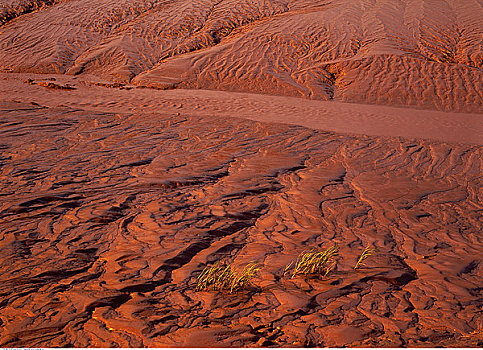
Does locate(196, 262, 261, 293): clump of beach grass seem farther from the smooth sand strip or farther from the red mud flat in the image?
the smooth sand strip

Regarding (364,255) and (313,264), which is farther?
(364,255)

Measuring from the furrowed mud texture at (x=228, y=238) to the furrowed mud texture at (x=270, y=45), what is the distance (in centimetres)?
433

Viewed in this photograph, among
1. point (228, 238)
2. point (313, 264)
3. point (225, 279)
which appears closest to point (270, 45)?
point (228, 238)

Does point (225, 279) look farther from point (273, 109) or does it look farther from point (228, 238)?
point (273, 109)

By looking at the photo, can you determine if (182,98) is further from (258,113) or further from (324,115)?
(324,115)

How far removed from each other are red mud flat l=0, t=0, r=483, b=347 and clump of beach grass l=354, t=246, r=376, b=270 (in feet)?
0.23

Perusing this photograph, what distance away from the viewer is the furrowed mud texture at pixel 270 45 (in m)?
10.5

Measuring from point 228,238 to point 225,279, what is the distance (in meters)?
0.74

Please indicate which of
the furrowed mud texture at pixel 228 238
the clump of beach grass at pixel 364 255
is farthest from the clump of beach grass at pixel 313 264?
the clump of beach grass at pixel 364 255

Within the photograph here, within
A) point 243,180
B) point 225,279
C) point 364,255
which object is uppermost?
point 225,279

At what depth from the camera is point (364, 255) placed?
11.1 feet

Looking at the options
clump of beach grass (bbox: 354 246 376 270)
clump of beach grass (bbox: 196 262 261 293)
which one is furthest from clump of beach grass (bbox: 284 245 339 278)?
clump of beach grass (bbox: 196 262 261 293)

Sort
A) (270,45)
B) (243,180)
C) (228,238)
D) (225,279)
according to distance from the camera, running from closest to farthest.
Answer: (225,279) → (228,238) → (243,180) → (270,45)

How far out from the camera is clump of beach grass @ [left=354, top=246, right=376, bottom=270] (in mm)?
3188
